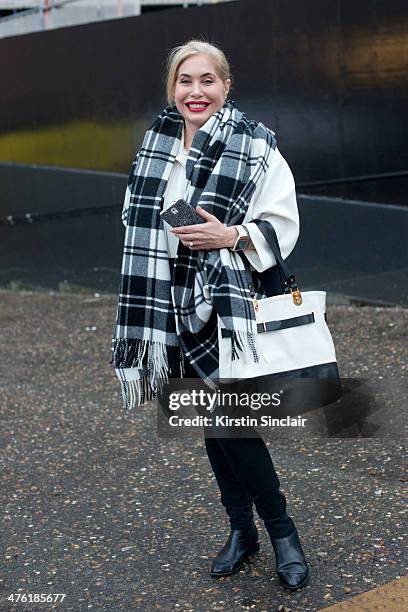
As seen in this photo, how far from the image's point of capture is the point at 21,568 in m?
4.07

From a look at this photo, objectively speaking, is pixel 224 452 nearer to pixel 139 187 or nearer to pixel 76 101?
pixel 139 187

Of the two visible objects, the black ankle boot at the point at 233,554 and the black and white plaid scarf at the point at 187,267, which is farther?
the black ankle boot at the point at 233,554

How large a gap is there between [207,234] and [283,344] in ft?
1.47

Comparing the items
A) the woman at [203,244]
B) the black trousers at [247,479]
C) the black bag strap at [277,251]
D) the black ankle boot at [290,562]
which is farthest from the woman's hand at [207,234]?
the black ankle boot at [290,562]

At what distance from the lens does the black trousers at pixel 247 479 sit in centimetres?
362

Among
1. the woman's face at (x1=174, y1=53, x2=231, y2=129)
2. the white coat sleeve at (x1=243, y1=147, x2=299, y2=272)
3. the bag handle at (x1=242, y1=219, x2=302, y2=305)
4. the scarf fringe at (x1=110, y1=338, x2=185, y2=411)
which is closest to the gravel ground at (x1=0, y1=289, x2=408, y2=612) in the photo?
the scarf fringe at (x1=110, y1=338, x2=185, y2=411)

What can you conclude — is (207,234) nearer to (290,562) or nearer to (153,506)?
(290,562)

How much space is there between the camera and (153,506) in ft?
15.1


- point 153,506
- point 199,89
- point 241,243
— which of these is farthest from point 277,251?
point 153,506

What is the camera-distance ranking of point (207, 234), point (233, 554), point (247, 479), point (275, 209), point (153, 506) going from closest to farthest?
point (207, 234)
point (275, 209)
point (247, 479)
point (233, 554)
point (153, 506)

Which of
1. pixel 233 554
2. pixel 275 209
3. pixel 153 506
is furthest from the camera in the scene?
pixel 153 506

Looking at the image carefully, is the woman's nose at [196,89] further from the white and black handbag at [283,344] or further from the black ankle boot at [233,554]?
the black ankle boot at [233,554]

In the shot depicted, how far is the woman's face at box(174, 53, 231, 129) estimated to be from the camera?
3.54m

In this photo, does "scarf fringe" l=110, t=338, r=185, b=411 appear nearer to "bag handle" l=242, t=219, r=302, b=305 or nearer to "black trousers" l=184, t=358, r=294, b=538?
"black trousers" l=184, t=358, r=294, b=538
